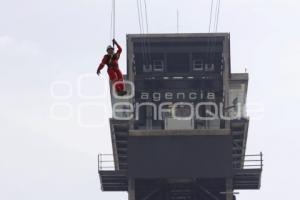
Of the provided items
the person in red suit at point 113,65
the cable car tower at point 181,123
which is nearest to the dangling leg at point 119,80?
Answer: the person in red suit at point 113,65

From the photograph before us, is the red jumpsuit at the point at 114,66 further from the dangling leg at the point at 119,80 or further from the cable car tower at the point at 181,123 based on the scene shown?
the cable car tower at the point at 181,123

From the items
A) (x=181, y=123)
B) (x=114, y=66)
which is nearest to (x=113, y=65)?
(x=114, y=66)

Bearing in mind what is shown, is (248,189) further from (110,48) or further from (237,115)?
(110,48)

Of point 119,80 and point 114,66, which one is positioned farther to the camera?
point 119,80

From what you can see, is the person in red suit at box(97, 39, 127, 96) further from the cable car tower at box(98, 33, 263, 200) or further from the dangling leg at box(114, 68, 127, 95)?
the cable car tower at box(98, 33, 263, 200)

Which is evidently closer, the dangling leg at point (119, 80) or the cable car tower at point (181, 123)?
the dangling leg at point (119, 80)

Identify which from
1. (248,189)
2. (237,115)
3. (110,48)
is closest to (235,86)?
(237,115)

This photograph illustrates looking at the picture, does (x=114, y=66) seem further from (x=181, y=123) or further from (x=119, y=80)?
(x=181, y=123)

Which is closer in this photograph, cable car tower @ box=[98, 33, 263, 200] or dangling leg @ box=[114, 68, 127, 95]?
dangling leg @ box=[114, 68, 127, 95]

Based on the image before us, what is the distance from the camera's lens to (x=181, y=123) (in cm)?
10675

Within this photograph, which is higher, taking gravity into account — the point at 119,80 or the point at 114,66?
the point at 114,66

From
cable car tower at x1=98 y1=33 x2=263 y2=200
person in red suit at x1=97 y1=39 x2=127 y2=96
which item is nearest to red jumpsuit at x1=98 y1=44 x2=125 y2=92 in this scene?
person in red suit at x1=97 y1=39 x2=127 y2=96

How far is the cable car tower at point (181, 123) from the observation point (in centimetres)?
10575

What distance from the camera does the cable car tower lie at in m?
106
